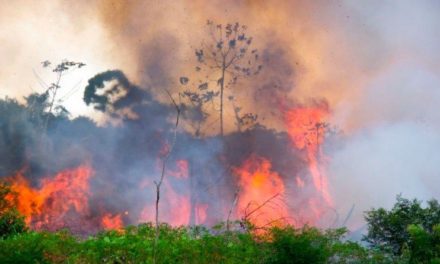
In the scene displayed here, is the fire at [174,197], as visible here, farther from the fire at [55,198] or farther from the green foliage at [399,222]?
the green foliage at [399,222]

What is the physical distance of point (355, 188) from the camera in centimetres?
5222

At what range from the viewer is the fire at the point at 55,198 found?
43.9 metres

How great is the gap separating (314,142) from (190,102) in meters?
15.3

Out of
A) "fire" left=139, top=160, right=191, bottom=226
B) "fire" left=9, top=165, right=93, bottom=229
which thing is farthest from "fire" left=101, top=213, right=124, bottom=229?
"fire" left=139, top=160, right=191, bottom=226

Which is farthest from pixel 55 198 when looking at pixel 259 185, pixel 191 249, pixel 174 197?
pixel 191 249

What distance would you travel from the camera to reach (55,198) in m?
45.5

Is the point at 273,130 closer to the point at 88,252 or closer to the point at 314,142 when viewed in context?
the point at 314,142

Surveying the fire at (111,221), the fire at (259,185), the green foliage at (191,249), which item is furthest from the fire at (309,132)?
the green foliage at (191,249)

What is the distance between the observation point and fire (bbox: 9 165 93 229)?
4391 centimetres

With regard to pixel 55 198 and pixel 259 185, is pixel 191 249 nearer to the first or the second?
pixel 55 198

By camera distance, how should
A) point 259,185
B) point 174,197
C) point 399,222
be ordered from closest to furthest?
1. point 399,222
2. point 174,197
3. point 259,185

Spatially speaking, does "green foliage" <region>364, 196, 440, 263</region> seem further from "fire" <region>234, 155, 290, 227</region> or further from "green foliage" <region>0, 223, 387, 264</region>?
"fire" <region>234, 155, 290, 227</region>

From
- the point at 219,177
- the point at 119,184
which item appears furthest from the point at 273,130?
the point at 119,184

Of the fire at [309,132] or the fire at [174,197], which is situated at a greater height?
the fire at [309,132]
